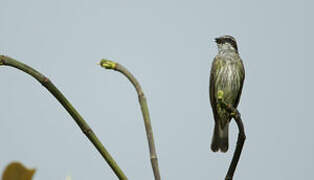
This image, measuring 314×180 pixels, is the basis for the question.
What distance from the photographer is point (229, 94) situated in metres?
7.60

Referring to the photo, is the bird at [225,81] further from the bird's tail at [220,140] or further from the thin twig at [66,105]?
the thin twig at [66,105]

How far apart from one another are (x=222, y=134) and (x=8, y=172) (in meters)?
6.54

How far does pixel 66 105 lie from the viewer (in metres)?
1.14

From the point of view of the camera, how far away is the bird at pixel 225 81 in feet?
23.2

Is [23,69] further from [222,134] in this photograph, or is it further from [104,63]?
[222,134]

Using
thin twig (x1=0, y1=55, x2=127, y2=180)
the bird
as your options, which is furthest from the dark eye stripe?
thin twig (x1=0, y1=55, x2=127, y2=180)

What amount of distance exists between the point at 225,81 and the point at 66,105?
21.7ft

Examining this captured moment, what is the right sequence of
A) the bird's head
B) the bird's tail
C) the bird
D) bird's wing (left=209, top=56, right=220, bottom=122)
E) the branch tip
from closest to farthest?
the branch tip → the bird's tail → the bird → bird's wing (left=209, top=56, right=220, bottom=122) → the bird's head

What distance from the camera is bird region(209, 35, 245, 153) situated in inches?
278

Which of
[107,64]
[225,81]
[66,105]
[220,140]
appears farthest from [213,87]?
[66,105]

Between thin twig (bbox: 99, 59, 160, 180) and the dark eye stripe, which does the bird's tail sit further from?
thin twig (bbox: 99, 59, 160, 180)

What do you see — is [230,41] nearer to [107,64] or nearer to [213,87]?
[213,87]

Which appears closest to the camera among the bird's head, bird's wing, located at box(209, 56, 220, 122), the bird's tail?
the bird's tail

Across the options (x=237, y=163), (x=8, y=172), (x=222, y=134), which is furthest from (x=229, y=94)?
(x=8, y=172)
